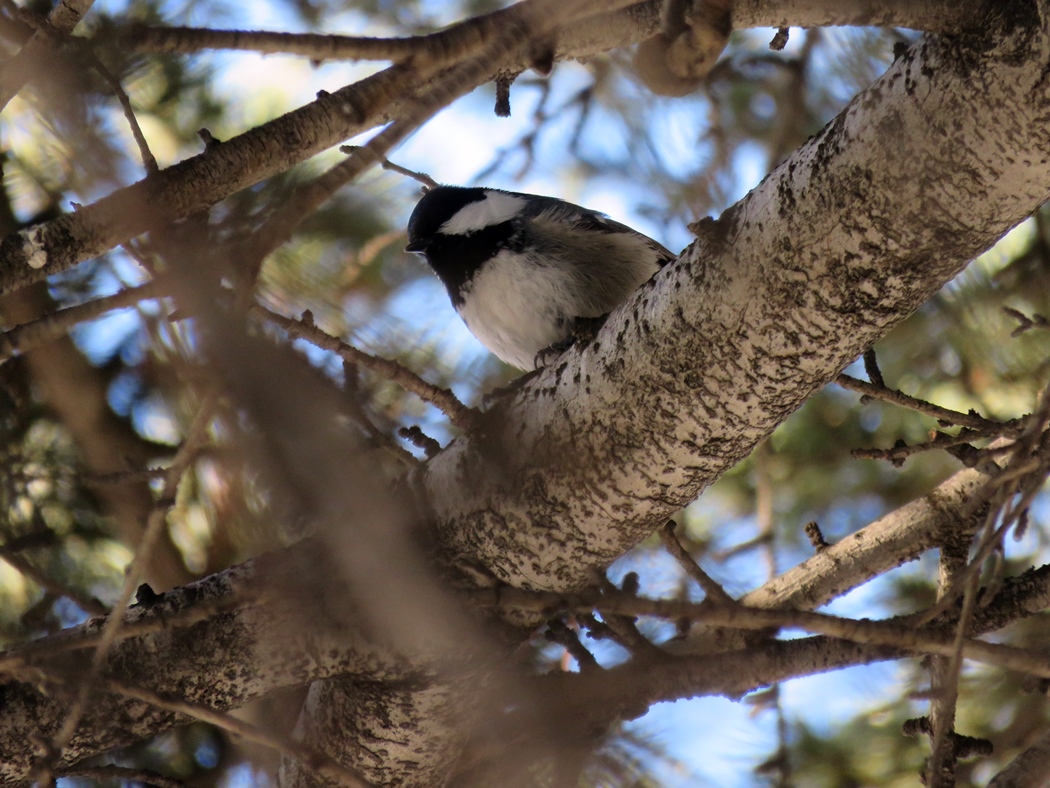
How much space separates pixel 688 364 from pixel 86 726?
1070mm

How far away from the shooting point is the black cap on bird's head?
253cm

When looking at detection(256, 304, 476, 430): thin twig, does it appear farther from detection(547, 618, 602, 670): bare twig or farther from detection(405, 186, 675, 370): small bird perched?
detection(405, 186, 675, 370): small bird perched

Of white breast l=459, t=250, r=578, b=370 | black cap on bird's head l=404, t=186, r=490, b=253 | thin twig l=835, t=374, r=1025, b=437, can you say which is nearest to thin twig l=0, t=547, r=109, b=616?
white breast l=459, t=250, r=578, b=370

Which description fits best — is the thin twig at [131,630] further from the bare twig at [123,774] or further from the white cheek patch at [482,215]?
the white cheek patch at [482,215]

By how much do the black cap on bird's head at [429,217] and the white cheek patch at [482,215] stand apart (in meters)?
0.02

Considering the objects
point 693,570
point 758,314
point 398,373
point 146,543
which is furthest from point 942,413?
point 146,543

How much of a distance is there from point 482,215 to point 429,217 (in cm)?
15

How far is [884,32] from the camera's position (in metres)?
2.39

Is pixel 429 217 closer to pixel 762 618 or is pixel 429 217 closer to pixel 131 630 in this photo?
pixel 131 630

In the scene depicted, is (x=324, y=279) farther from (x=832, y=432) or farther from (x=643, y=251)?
(x=832, y=432)

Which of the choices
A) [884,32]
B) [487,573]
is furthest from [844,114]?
[884,32]

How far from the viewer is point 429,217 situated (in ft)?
8.35

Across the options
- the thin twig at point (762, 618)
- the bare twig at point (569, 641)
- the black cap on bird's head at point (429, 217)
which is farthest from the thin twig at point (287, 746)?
the black cap on bird's head at point (429, 217)

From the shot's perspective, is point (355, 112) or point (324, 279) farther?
point (324, 279)
